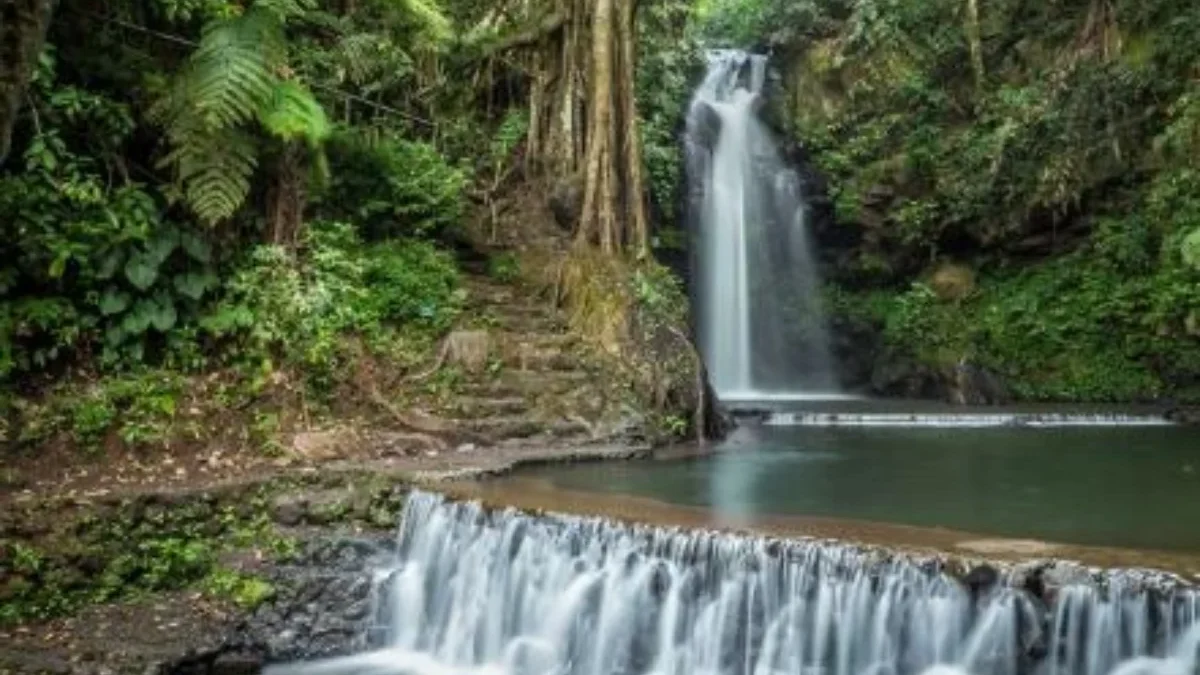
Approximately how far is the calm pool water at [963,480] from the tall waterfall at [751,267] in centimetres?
583

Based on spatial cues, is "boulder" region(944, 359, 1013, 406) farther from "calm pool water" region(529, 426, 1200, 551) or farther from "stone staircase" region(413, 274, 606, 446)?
"stone staircase" region(413, 274, 606, 446)

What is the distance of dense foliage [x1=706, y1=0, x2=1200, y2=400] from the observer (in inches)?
602

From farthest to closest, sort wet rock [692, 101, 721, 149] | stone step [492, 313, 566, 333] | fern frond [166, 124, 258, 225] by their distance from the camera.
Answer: wet rock [692, 101, 721, 149] → stone step [492, 313, 566, 333] → fern frond [166, 124, 258, 225]

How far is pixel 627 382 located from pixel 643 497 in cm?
298

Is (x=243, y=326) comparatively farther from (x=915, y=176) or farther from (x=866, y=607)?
(x=915, y=176)

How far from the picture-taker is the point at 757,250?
62.4 feet

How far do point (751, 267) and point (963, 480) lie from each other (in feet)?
32.4

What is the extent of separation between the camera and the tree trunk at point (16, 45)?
3.42 m

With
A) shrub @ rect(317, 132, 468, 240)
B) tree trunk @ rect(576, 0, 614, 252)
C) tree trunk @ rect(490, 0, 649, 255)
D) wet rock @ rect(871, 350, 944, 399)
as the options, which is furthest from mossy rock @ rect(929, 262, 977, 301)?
shrub @ rect(317, 132, 468, 240)

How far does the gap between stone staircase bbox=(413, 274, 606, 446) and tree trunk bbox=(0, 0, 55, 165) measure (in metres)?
6.94

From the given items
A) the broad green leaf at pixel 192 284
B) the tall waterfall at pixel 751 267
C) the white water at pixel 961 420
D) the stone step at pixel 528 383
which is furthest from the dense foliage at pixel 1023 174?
the broad green leaf at pixel 192 284

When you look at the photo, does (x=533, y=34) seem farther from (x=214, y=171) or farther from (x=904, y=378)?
(x=904, y=378)

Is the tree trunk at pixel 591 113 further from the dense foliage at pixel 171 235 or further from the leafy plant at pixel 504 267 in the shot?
the dense foliage at pixel 171 235

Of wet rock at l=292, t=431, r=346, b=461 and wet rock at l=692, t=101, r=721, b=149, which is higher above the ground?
wet rock at l=692, t=101, r=721, b=149
